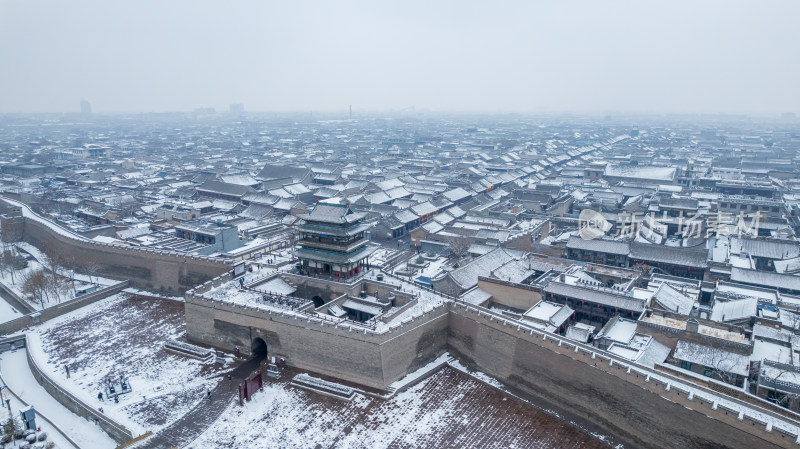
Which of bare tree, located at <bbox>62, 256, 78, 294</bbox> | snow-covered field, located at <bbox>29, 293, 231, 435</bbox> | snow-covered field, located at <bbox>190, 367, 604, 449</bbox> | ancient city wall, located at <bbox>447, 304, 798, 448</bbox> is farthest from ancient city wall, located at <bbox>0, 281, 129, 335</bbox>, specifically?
ancient city wall, located at <bbox>447, 304, 798, 448</bbox>

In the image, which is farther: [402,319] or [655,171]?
[655,171]

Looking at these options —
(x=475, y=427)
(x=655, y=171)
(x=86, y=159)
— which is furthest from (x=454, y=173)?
(x=86, y=159)

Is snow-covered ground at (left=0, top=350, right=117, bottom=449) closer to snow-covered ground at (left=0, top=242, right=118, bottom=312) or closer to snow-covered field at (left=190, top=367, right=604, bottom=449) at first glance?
snow-covered field at (left=190, top=367, right=604, bottom=449)

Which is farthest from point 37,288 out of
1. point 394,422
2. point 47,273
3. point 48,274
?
point 394,422

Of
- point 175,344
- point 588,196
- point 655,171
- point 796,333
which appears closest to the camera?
point 796,333

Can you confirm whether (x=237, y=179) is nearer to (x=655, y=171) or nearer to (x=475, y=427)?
(x=475, y=427)

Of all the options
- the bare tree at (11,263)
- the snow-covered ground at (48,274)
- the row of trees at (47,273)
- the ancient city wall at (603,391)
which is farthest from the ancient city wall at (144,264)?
the ancient city wall at (603,391)
